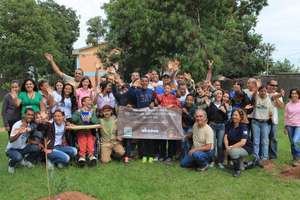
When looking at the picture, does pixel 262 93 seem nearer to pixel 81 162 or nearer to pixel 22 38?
pixel 81 162

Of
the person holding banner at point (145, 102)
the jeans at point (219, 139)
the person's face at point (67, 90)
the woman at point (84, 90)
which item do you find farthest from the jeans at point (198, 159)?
the person's face at point (67, 90)

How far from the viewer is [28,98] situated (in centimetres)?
1038

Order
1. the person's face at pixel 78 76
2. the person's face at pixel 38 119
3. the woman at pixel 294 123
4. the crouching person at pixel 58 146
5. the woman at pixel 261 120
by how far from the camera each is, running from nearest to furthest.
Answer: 1. the crouching person at pixel 58 146
2. the person's face at pixel 38 119
3. the woman at pixel 261 120
4. the woman at pixel 294 123
5. the person's face at pixel 78 76

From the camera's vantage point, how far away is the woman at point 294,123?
10984 millimetres

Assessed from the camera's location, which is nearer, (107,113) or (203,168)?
(203,168)

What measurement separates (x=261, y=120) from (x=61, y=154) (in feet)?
15.3

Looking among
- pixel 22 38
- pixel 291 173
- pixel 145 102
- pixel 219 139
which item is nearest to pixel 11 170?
pixel 145 102

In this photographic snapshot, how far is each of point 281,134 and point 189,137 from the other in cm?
652

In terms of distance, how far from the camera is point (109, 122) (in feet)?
36.4

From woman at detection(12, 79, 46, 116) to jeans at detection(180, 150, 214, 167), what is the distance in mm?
3510

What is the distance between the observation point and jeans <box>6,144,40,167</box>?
32.5ft

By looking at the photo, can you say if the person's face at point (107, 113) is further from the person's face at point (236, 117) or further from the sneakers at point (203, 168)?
the person's face at point (236, 117)

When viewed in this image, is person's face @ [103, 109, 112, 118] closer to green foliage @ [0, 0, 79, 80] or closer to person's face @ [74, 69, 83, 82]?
person's face @ [74, 69, 83, 82]

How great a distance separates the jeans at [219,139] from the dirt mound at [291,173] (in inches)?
54.9
